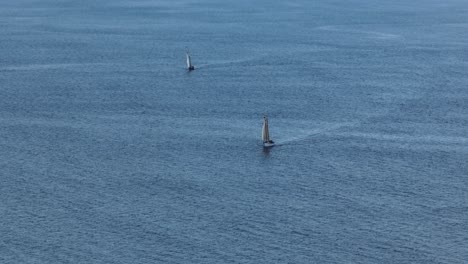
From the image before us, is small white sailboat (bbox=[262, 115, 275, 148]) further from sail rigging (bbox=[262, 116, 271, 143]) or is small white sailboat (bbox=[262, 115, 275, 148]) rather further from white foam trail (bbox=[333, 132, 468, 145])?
white foam trail (bbox=[333, 132, 468, 145])

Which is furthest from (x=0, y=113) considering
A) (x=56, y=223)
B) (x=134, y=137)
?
(x=56, y=223)

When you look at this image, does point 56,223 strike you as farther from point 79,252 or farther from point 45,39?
point 45,39

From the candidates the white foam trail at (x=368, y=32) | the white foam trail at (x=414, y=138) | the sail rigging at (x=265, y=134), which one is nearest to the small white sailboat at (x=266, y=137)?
the sail rigging at (x=265, y=134)

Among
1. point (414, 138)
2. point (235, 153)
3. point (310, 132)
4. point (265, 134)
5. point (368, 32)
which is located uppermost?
point (368, 32)

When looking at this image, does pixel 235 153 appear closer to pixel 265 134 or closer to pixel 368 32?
pixel 265 134

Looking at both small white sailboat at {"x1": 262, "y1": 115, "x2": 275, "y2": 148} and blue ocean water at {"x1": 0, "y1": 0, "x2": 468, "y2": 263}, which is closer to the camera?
blue ocean water at {"x1": 0, "y1": 0, "x2": 468, "y2": 263}

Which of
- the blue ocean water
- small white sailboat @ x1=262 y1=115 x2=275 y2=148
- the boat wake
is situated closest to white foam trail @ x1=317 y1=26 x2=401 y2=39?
the blue ocean water

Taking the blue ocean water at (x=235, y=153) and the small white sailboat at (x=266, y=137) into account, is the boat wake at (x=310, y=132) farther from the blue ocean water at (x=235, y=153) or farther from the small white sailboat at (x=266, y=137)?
the small white sailboat at (x=266, y=137)

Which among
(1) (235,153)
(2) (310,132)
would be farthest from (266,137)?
(2) (310,132)
